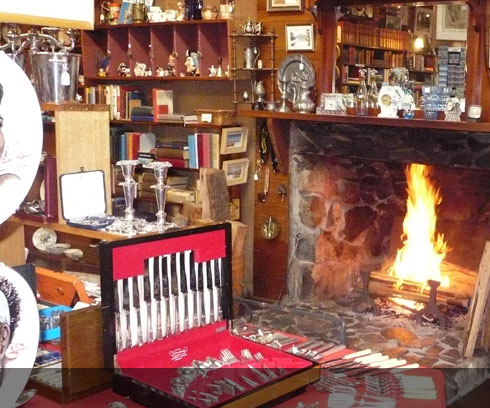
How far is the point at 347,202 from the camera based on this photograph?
4.83 m

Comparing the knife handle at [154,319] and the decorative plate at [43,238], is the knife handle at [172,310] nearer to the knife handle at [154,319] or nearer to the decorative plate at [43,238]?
the knife handle at [154,319]

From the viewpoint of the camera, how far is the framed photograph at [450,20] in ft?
14.7

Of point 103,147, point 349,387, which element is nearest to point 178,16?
point 103,147

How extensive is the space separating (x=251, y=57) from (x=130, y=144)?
1281 mm

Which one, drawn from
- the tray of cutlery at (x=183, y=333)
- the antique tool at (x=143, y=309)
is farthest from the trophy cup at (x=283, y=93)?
the antique tool at (x=143, y=309)

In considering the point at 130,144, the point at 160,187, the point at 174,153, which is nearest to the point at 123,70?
the point at 130,144

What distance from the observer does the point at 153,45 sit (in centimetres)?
541

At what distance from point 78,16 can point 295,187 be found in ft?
12.5

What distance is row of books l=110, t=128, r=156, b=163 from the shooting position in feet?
18.4

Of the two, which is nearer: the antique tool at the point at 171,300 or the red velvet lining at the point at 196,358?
the red velvet lining at the point at 196,358

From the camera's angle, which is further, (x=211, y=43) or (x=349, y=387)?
(x=211, y=43)

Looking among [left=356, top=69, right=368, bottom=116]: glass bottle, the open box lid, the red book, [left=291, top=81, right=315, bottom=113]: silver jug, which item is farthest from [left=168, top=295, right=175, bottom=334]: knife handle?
the red book

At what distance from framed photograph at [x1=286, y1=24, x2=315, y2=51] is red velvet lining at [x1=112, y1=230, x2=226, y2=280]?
9.62 ft

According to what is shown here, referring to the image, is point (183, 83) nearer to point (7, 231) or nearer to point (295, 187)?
point (295, 187)
